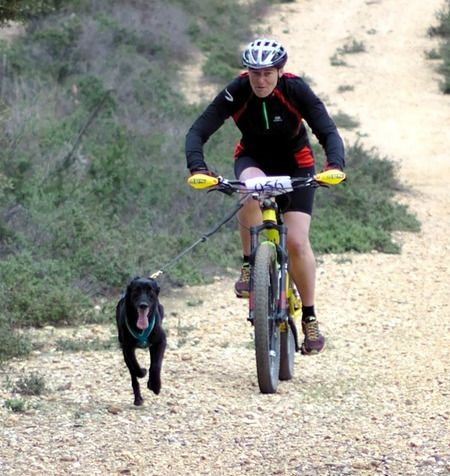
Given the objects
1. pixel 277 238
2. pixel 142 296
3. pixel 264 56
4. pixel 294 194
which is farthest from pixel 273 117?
pixel 142 296

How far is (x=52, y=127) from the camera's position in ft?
44.0

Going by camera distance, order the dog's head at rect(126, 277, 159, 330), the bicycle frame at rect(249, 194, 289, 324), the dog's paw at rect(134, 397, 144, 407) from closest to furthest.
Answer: the dog's head at rect(126, 277, 159, 330), the dog's paw at rect(134, 397, 144, 407), the bicycle frame at rect(249, 194, 289, 324)

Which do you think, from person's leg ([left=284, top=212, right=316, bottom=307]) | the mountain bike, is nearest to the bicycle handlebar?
the mountain bike

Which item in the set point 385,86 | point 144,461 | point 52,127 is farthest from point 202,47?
point 144,461

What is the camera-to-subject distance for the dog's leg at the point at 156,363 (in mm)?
6188

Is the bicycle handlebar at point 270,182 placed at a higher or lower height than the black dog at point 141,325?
higher

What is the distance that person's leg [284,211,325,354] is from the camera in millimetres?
6699

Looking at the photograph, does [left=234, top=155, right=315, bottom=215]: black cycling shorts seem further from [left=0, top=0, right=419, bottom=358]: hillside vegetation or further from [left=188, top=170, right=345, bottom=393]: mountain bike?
[left=0, top=0, right=419, bottom=358]: hillside vegetation

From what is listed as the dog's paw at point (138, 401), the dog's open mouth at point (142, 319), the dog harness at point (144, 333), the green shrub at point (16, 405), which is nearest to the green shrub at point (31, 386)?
the green shrub at point (16, 405)

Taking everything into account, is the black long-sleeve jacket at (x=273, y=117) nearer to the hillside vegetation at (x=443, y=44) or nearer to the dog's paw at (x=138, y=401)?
the dog's paw at (x=138, y=401)

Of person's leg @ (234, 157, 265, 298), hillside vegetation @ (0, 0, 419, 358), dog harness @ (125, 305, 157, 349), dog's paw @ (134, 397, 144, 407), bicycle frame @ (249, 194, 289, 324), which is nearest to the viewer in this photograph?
dog harness @ (125, 305, 157, 349)

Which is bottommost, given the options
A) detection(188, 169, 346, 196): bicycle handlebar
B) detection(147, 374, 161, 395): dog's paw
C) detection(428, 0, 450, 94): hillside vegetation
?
detection(147, 374, 161, 395): dog's paw

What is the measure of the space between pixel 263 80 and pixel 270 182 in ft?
1.83

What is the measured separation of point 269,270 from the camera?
6438 millimetres
